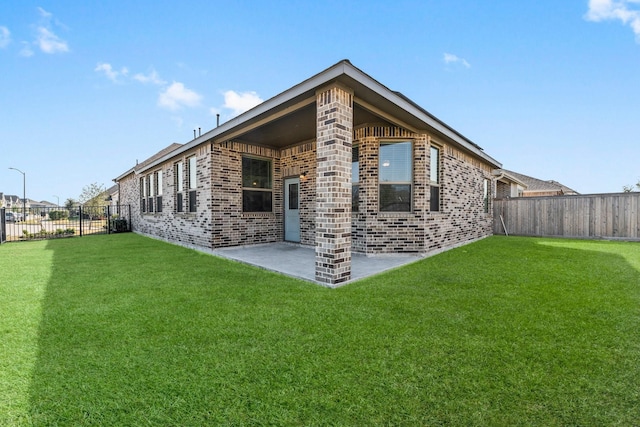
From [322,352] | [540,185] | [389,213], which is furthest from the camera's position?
[540,185]

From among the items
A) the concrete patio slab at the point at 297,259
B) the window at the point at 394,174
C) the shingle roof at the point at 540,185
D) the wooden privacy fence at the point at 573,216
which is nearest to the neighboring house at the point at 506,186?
the wooden privacy fence at the point at 573,216

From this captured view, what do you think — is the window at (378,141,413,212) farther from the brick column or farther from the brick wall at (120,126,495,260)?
the brick column

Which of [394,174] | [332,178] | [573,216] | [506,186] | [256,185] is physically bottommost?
[573,216]

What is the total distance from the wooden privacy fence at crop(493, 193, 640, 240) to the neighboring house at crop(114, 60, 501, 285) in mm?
2281

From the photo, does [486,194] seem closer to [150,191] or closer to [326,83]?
[326,83]

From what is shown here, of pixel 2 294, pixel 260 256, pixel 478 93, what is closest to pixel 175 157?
pixel 260 256

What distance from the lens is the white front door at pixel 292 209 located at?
8.97 meters

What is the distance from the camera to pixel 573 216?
1070cm

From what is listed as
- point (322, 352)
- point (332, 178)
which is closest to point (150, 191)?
point (332, 178)

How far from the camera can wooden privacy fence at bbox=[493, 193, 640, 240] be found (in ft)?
31.7

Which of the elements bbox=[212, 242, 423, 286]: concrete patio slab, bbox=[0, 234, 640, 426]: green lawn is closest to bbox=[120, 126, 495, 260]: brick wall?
bbox=[212, 242, 423, 286]: concrete patio slab

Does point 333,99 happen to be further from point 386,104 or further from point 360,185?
point 360,185

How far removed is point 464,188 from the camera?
908 cm

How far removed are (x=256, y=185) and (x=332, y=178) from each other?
5009 millimetres
